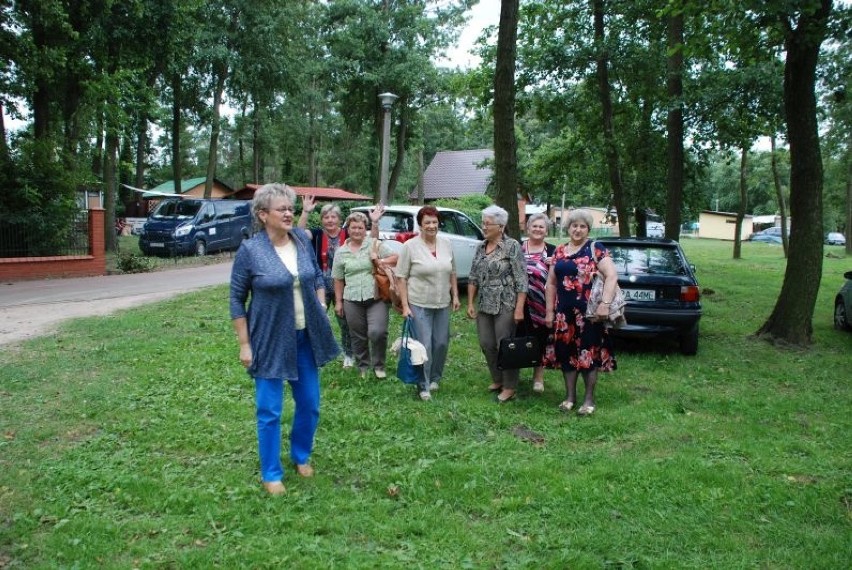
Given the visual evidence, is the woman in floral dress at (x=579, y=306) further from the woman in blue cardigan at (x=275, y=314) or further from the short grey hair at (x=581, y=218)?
the woman in blue cardigan at (x=275, y=314)

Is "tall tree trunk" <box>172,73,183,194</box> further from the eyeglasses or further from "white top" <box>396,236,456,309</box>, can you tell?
the eyeglasses

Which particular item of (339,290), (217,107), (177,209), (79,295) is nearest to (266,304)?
(339,290)

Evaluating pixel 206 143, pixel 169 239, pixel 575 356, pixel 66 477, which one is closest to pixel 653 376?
pixel 575 356

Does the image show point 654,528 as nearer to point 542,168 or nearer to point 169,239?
point 542,168

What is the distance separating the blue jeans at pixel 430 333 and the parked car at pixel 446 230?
3.58 metres

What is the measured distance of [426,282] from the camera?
5957mm

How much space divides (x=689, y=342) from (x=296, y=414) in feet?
18.9

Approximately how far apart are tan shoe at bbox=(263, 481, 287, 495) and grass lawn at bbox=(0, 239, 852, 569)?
0.20 ft

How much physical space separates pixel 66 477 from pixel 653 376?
18.7 feet

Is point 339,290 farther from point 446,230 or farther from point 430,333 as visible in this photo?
point 446,230

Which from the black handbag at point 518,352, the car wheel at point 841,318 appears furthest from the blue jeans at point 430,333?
the car wheel at point 841,318

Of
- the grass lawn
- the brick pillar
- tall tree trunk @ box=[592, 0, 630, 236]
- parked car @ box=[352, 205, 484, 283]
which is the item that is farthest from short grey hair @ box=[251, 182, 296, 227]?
the brick pillar

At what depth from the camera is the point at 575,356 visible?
5730mm

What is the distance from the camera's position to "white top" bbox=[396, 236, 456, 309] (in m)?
5.95
